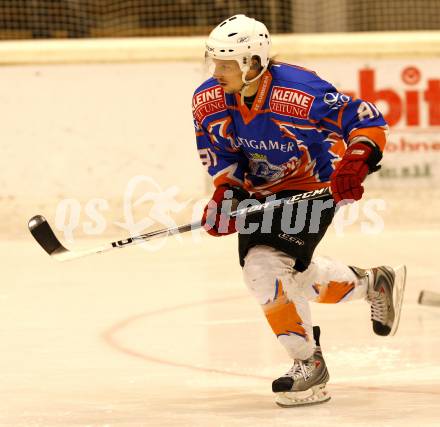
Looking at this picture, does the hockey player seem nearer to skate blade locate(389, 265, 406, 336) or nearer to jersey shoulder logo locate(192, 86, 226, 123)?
jersey shoulder logo locate(192, 86, 226, 123)

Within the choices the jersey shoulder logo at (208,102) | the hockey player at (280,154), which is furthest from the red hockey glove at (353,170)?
the jersey shoulder logo at (208,102)

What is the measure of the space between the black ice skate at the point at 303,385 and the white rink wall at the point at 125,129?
367 centimetres

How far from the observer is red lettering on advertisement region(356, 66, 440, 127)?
22.6 feet

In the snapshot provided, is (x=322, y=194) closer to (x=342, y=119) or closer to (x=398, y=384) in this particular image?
(x=342, y=119)

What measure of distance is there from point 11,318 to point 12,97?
2625 mm

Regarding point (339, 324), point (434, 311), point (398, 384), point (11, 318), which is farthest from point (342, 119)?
point (11, 318)

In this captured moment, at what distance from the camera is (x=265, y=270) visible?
3160 mm

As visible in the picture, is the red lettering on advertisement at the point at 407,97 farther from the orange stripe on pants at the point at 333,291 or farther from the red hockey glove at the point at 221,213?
the red hockey glove at the point at 221,213

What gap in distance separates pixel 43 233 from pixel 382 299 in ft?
3.62

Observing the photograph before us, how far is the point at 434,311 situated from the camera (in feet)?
14.8

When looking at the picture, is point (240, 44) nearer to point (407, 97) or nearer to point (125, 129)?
point (125, 129)

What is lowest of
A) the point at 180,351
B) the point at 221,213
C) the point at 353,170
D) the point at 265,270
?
the point at 180,351

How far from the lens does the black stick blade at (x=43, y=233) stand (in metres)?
3.39

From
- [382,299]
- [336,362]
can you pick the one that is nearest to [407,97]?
[382,299]
